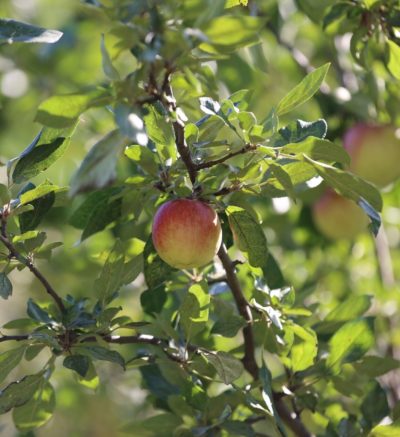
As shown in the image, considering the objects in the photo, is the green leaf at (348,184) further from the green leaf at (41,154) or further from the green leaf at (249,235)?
the green leaf at (41,154)

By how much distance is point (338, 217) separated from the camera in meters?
1.86

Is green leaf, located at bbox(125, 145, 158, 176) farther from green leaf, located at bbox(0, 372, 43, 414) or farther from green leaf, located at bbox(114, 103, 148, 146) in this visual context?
green leaf, located at bbox(0, 372, 43, 414)

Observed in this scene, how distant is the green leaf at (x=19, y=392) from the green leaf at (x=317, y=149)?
434 millimetres

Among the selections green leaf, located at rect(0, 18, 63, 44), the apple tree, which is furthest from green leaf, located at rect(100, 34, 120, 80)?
green leaf, located at rect(0, 18, 63, 44)

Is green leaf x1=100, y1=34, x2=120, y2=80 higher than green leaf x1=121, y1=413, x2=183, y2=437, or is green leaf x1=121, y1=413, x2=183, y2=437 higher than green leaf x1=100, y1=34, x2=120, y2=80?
green leaf x1=100, y1=34, x2=120, y2=80

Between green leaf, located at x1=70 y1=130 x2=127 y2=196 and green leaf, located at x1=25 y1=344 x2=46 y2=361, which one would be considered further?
green leaf, located at x1=25 y1=344 x2=46 y2=361

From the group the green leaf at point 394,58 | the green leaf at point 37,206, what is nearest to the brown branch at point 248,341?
the green leaf at point 37,206

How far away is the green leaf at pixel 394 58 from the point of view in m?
1.30

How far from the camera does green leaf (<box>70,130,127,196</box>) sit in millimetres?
796

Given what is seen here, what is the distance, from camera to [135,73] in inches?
32.3

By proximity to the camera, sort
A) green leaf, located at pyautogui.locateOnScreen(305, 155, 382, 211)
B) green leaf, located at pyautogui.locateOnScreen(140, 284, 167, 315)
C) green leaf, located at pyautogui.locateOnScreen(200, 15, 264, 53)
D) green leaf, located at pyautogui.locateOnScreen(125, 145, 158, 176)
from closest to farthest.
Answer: green leaf, located at pyautogui.locateOnScreen(200, 15, 264, 53) → green leaf, located at pyautogui.locateOnScreen(305, 155, 382, 211) → green leaf, located at pyautogui.locateOnScreen(125, 145, 158, 176) → green leaf, located at pyautogui.locateOnScreen(140, 284, 167, 315)

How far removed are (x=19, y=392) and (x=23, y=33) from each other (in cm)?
44

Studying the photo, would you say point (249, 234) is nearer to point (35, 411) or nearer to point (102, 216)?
point (102, 216)

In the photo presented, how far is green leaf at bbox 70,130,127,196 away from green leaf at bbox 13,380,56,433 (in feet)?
1.44
